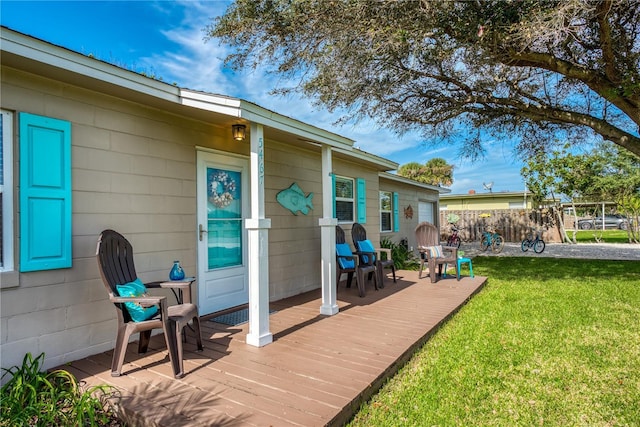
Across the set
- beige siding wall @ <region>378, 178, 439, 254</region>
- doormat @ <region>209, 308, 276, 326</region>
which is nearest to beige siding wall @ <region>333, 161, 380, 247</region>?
beige siding wall @ <region>378, 178, 439, 254</region>

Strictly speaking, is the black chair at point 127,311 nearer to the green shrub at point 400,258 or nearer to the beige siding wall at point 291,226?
the beige siding wall at point 291,226

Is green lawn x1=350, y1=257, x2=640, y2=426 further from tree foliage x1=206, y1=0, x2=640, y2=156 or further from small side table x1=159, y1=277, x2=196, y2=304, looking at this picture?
tree foliage x1=206, y1=0, x2=640, y2=156

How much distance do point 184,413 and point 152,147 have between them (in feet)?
8.57

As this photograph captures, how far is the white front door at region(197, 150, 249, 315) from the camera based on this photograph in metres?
4.27

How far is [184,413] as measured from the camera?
218 centimetres

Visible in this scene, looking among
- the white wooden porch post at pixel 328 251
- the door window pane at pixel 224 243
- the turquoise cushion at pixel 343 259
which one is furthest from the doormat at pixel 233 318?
the turquoise cushion at pixel 343 259

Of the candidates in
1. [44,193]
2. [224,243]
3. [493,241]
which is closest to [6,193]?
[44,193]

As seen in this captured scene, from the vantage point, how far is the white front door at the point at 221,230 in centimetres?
427

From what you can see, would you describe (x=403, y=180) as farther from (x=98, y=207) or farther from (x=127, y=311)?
(x=127, y=311)

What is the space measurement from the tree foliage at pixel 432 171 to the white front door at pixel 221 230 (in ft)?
63.6

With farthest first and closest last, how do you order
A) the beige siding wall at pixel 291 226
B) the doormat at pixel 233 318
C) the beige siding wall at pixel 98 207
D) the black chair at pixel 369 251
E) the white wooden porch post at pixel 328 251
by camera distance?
the black chair at pixel 369 251, the beige siding wall at pixel 291 226, the white wooden porch post at pixel 328 251, the doormat at pixel 233 318, the beige siding wall at pixel 98 207

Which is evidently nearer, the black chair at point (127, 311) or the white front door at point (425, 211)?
the black chair at point (127, 311)

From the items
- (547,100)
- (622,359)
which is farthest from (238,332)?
(547,100)

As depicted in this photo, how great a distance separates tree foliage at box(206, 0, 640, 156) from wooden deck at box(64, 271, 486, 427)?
12.4 feet
